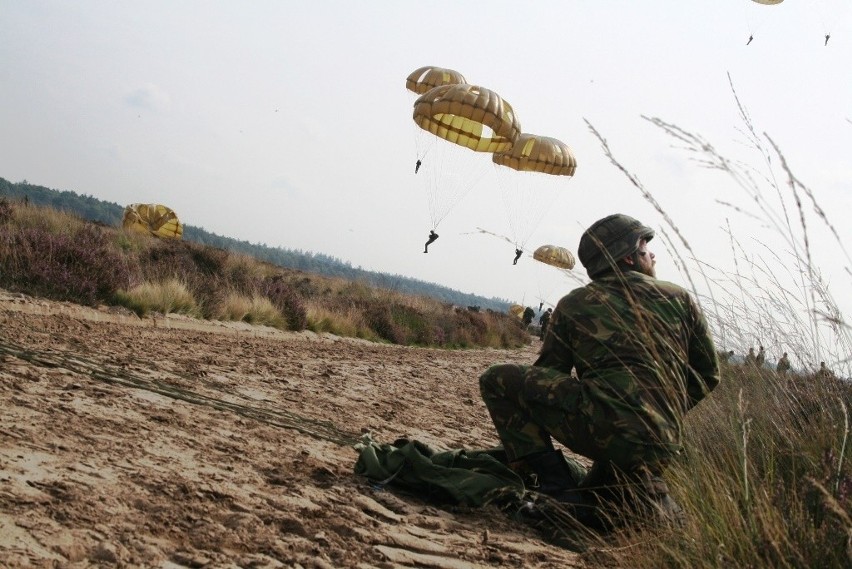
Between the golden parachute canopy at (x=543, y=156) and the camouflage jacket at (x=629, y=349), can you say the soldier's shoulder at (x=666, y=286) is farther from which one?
the golden parachute canopy at (x=543, y=156)

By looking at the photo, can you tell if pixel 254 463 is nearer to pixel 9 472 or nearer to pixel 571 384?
pixel 9 472

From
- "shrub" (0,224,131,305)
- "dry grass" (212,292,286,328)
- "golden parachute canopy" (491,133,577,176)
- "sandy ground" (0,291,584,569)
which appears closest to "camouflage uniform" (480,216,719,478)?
"sandy ground" (0,291,584,569)

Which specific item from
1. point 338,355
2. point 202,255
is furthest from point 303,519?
point 202,255

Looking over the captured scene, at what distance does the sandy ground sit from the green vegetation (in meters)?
3.03

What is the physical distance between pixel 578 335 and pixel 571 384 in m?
0.27

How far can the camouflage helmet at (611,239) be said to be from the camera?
154 inches

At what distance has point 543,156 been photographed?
2006cm

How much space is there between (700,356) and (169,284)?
1004 centimetres

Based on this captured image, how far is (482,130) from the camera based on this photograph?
1902cm

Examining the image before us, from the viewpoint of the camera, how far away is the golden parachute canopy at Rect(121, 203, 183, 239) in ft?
117

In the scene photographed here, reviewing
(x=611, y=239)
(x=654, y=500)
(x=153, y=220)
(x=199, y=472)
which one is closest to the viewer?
(x=654, y=500)

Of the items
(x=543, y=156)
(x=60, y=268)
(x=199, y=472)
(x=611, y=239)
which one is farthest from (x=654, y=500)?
(x=543, y=156)

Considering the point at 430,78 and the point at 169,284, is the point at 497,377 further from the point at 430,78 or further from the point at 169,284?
the point at 430,78

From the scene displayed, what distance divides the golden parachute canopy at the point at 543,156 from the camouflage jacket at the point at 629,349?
16399 mm
